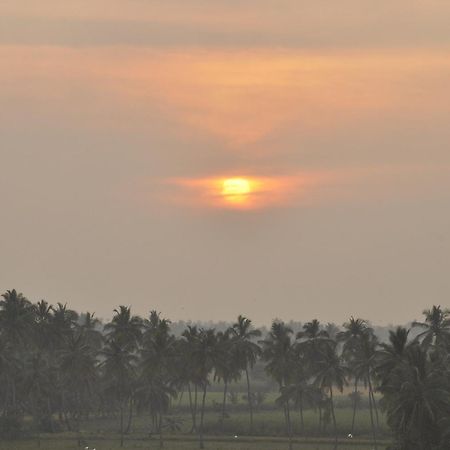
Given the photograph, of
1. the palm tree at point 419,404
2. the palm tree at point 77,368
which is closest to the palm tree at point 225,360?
the palm tree at point 77,368

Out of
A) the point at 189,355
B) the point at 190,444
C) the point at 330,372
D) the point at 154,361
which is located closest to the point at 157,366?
the point at 154,361

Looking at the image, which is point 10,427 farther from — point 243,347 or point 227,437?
point 243,347

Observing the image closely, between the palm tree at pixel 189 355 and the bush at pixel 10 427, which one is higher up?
the palm tree at pixel 189 355

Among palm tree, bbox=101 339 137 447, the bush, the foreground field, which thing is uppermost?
palm tree, bbox=101 339 137 447

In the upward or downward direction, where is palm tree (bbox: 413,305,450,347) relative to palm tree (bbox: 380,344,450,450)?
upward

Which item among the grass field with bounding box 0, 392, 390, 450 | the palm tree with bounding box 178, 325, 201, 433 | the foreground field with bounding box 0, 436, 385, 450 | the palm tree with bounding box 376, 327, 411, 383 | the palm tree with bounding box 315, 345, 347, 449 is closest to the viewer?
the palm tree with bounding box 376, 327, 411, 383

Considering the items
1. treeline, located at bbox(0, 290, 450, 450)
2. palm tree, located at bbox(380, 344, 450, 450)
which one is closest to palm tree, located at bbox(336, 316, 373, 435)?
treeline, located at bbox(0, 290, 450, 450)

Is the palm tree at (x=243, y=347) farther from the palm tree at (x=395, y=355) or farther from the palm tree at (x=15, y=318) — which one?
the palm tree at (x=395, y=355)

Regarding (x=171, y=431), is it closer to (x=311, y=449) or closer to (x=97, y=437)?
(x=97, y=437)

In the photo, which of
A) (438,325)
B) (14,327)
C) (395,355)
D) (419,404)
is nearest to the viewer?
(419,404)

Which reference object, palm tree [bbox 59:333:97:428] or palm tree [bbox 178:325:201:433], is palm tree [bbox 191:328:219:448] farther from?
palm tree [bbox 59:333:97:428]

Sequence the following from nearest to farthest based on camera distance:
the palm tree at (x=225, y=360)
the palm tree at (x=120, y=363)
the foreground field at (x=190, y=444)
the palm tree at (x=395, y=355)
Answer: the palm tree at (x=395, y=355)
the foreground field at (x=190, y=444)
the palm tree at (x=225, y=360)
the palm tree at (x=120, y=363)

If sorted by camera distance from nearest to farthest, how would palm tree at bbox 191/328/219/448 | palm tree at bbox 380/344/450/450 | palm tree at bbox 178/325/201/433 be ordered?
palm tree at bbox 380/344/450/450, palm tree at bbox 191/328/219/448, palm tree at bbox 178/325/201/433

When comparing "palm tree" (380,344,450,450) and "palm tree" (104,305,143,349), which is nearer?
"palm tree" (380,344,450,450)
